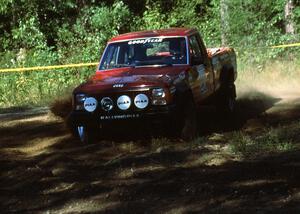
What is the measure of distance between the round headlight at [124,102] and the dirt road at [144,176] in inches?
24.4

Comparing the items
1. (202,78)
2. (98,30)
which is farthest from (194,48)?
(98,30)

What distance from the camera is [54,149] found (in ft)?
29.5

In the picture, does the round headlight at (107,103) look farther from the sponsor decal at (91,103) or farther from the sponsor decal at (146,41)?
the sponsor decal at (146,41)

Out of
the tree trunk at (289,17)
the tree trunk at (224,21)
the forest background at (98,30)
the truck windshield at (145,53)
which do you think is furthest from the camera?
the tree trunk at (289,17)

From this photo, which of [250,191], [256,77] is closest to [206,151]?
[250,191]

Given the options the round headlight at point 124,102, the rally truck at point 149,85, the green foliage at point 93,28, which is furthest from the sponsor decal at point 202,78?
the green foliage at point 93,28

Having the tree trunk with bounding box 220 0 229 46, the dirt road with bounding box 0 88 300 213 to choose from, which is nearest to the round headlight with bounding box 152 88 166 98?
the dirt road with bounding box 0 88 300 213

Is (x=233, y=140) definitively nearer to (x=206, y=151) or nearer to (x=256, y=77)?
(x=206, y=151)

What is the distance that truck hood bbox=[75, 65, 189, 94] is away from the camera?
27.2 ft

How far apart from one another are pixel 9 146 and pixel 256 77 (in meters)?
9.03

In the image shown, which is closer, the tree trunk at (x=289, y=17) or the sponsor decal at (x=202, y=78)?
the sponsor decal at (x=202, y=78)

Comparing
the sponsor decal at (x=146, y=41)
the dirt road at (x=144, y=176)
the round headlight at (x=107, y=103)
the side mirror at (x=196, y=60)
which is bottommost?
the dirt road at (x=144, y=176)

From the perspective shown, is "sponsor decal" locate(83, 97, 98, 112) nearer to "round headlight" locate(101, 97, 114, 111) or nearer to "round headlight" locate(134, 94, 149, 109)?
"round headlight" locate(101, 97, 114, 111)

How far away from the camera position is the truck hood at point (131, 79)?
8.29 m
